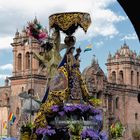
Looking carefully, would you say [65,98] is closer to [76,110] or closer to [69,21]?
[76,110]

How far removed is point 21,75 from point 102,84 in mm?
14965

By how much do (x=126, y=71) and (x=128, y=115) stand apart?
6.82 m

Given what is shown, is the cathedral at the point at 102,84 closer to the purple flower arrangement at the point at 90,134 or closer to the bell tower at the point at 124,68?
the bell tower at the point at 124,68

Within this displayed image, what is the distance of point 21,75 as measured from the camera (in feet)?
216

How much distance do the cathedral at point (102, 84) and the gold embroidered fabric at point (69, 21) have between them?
40.2m

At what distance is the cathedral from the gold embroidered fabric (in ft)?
132

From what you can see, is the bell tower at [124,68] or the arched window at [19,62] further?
the bell tower at [124,68]

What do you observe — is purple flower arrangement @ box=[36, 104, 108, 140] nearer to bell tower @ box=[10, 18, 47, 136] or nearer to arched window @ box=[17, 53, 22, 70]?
bell tower @ box=[10, 18, 47, 136]

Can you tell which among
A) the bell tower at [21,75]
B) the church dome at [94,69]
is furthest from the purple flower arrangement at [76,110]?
the church dome at [94,69]

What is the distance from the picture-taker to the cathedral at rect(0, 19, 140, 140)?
65.4m

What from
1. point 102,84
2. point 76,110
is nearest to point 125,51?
point 102,84

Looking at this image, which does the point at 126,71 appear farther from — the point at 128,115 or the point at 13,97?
the point at 13,97

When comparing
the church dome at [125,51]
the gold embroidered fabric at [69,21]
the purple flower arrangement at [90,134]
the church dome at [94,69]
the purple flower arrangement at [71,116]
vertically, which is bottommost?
the purple flower arrangement at [90,134]

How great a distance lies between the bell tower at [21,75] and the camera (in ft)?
213
